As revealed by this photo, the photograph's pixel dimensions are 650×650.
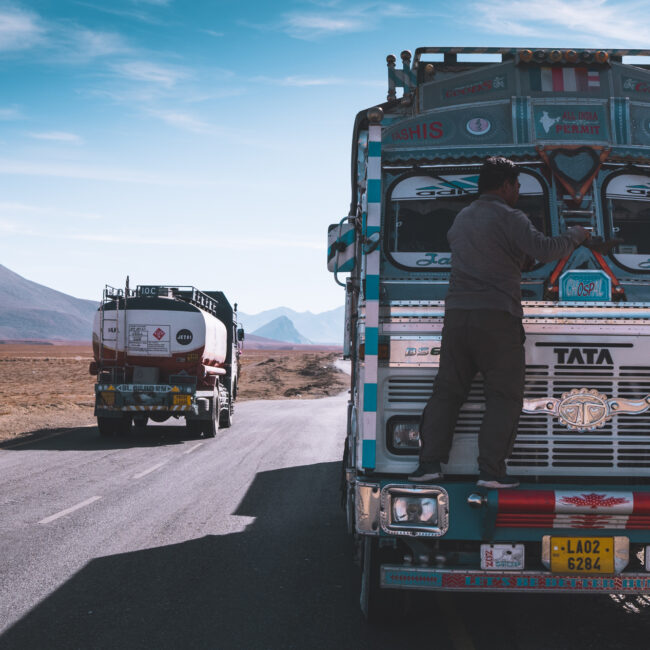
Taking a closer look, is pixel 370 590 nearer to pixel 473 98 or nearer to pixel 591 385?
pixel 591 385

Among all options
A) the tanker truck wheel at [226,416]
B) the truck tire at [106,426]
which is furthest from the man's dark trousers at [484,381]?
the tanker truck wheel at [226,416]

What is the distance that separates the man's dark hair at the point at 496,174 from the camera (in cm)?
447

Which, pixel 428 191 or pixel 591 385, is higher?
pixel 428 191

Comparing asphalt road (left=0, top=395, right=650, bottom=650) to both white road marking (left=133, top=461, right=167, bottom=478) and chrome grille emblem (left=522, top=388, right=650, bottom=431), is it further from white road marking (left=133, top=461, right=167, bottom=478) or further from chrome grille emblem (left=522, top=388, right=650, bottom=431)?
chrome grille emblem (left=522, top=388, right=650, bottom=431)

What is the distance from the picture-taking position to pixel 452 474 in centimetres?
436

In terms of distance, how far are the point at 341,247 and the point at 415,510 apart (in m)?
1.81

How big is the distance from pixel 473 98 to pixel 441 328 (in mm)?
1693

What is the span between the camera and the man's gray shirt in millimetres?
4250

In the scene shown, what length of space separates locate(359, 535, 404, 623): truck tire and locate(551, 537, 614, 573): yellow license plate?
104 cm

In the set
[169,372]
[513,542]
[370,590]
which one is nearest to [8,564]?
[370,590]

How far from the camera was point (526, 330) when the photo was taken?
439 centimetres

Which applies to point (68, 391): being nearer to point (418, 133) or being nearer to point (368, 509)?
point (418, 133)

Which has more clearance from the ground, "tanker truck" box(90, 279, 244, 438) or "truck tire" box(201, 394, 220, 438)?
"tanker truck" box(90, 279, 244, 438)

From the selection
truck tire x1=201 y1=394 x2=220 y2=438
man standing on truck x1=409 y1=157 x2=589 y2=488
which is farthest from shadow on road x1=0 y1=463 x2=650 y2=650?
truck tire x1=201 y1=394 x2=220 y2=438
